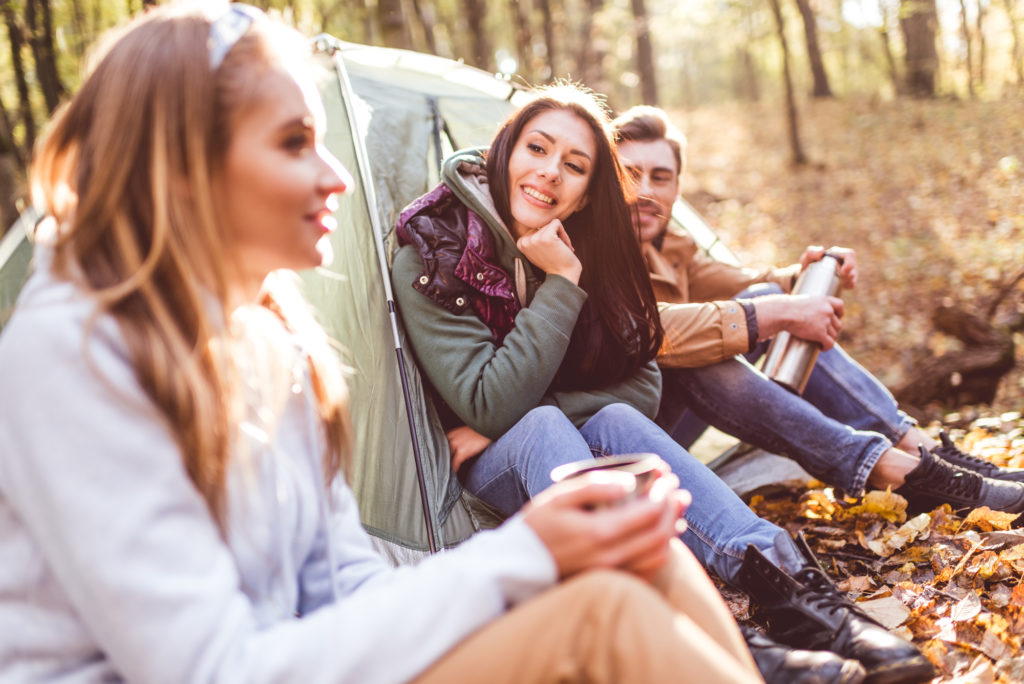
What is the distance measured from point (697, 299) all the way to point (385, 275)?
5.98ft

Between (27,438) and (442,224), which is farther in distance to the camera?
(442,224)

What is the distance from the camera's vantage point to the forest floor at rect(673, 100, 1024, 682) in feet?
7.82

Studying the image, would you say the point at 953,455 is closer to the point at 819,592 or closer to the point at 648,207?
the point at 819,592

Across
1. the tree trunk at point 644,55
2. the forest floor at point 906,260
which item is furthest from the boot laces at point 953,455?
the tree trunk at point 644,55

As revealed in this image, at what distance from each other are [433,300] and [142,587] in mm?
1515

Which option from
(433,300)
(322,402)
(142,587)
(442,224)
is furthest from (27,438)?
(442,224)

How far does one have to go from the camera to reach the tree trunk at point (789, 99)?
9.83m

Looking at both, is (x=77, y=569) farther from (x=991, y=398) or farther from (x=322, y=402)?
(x=991, y=398)

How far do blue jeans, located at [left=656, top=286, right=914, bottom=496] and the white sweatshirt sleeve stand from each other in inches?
82.6

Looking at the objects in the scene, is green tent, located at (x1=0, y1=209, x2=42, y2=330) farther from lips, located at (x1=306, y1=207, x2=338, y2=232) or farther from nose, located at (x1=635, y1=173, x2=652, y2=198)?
nose, located at (x1=635, y1=173, x2=652, y2=198)

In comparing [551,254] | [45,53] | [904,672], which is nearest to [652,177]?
[551,254]

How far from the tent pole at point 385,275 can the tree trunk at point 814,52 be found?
436 inches

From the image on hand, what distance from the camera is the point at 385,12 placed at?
687 centimetres

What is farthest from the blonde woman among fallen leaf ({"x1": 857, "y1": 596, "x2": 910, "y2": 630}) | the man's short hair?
the man's short hair
